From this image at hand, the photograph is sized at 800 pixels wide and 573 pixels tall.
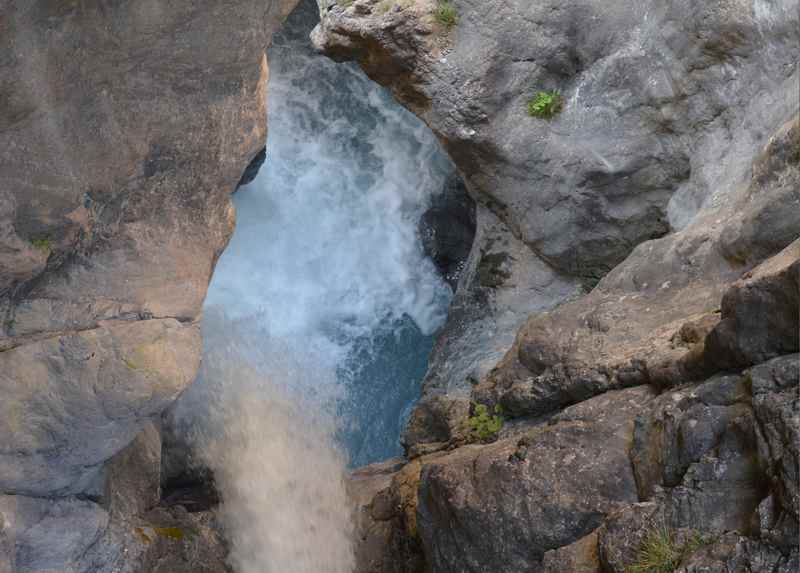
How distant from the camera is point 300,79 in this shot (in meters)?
11.8

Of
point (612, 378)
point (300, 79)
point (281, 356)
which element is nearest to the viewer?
point (612, 378)

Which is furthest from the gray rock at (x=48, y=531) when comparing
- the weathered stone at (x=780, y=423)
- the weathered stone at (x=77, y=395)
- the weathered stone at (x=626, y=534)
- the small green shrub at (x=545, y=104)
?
the small green shrub at (x=545, y=104)

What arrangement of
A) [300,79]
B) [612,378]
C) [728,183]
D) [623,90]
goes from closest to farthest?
[612,378]
[728,183]
[623,90]
[300,79]

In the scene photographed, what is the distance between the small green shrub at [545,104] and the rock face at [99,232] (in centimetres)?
281

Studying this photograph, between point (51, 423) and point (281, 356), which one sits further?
point (281, 356)

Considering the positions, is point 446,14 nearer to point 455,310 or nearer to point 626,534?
point 455,310

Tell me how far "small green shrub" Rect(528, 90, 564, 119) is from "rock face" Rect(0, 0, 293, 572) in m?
2.81

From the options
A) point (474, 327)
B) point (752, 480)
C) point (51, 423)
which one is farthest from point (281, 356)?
point (752, 480)

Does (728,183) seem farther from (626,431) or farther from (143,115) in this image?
(143,115)

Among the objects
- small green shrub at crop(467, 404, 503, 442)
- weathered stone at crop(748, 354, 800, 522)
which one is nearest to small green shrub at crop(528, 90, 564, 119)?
small green shrub at crop(467, 404, 503, 442)

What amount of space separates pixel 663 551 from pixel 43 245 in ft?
14.4

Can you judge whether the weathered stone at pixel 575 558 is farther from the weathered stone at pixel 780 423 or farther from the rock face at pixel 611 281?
the weathered stone at pixel 780 423

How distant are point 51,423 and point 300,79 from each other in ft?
23.8

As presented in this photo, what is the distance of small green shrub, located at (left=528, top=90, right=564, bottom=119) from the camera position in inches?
318
